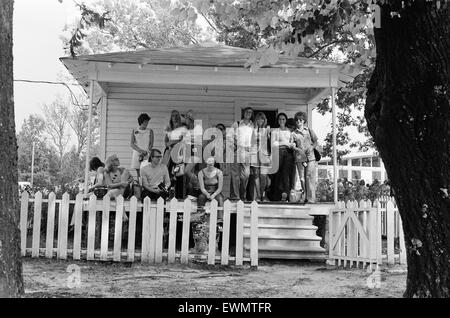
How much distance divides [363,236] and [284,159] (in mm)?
3113

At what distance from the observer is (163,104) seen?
48.1ft

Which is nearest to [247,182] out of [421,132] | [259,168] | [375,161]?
[259,168]

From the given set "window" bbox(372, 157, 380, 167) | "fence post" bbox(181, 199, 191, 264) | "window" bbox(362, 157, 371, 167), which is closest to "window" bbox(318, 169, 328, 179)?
"fence post" bbox(181, 199, 191, 264)

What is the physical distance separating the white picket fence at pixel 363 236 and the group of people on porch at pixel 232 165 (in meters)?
1.87

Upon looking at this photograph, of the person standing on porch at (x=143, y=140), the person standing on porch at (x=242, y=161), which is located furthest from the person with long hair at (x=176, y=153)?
the person standing on porch at (x=242, y=161)

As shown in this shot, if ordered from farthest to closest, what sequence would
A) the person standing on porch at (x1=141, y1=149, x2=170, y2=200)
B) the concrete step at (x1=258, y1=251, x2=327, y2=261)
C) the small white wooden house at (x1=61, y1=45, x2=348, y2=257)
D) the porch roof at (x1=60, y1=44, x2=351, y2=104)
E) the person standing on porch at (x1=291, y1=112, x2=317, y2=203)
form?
the small white wooden house at (x1=61, y1=45, x2=348, y2=257)
the porch roof at (x1=60, y1=44, x2=351, y2=104)
the person standing on porch at (x1=291, y1=112, x2=317, y2=203)
the person standing on porch at (x1=141, y1=149, x2=170, y2=200)
the concrete step at (x1=258, y1=251, x2=327, y2=261)

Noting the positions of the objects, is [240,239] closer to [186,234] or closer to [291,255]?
[186,234]

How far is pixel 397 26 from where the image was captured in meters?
4.49

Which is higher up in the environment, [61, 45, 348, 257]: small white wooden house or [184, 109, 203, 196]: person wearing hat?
[61, 45, 348, 257]: small white wooden house

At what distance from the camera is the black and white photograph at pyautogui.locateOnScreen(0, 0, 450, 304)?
14.2 ft

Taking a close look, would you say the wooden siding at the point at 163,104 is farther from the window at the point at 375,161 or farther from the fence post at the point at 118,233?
the window at the point at 375,161

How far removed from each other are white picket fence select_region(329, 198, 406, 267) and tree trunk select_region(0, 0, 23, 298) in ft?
19.9

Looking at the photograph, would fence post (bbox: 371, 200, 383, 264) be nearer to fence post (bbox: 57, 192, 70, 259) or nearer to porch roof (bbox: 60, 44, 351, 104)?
porch roof (bbox: 60, 44, 351, 104)

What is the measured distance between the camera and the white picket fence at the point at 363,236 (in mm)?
8711
